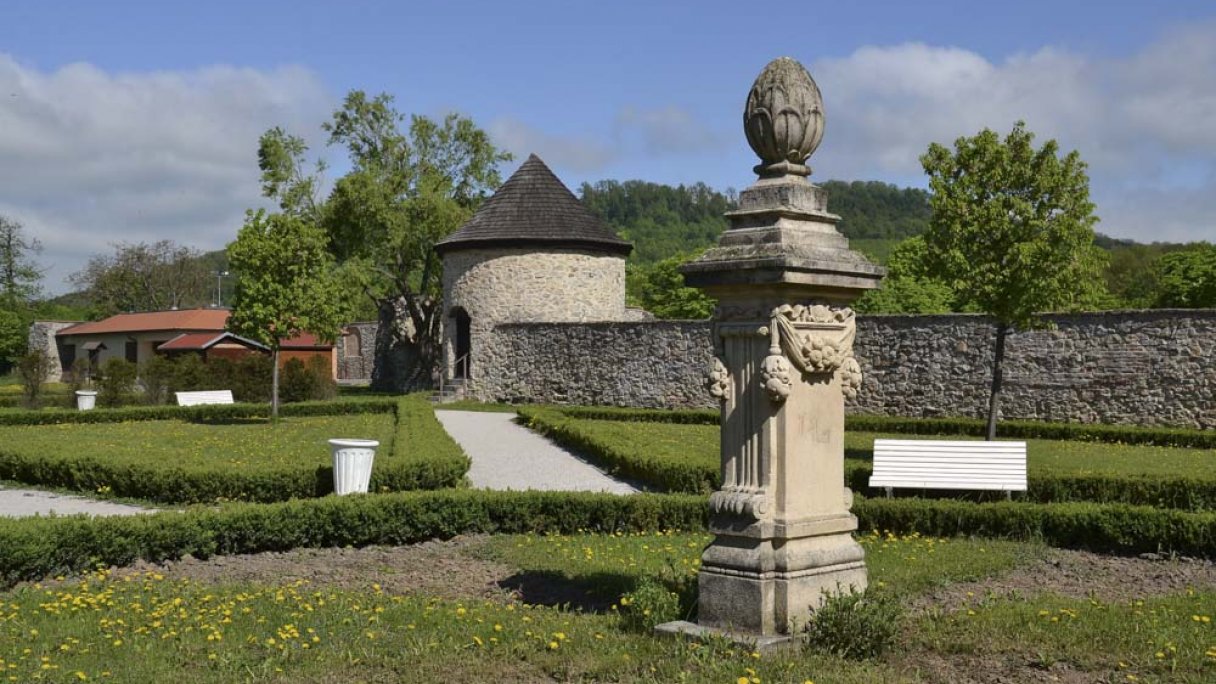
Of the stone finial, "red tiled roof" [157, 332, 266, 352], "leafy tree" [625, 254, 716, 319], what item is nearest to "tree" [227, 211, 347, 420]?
"red tiled roof" [157, 332, 266, 352]

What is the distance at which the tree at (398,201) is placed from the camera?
35344 mm

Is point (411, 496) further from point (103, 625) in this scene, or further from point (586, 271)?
point (586, 271)

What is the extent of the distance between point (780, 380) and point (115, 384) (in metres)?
27.4

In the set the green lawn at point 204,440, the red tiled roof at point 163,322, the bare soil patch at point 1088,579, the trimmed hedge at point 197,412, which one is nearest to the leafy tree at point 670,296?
the red tiled roof at point 163,322

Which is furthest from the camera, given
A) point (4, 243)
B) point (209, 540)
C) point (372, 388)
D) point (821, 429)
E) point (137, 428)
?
point (4, 243)

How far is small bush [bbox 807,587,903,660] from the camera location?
5.86 metres

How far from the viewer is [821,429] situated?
255 inches

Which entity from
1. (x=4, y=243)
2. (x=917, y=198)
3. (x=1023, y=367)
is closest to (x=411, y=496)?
(x=1023, y=367)

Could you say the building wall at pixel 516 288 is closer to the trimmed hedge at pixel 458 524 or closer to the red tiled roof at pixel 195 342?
the red tiled roof at pixel 195 342

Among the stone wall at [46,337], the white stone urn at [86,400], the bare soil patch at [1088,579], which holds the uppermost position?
the stone wall at [46,337]

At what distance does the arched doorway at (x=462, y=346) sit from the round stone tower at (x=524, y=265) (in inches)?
4.2

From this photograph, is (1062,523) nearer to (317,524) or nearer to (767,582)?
(767,582)

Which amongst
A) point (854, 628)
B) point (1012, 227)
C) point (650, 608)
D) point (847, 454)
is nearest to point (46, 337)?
point (847, 454)

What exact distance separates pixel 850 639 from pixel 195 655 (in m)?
3.50
